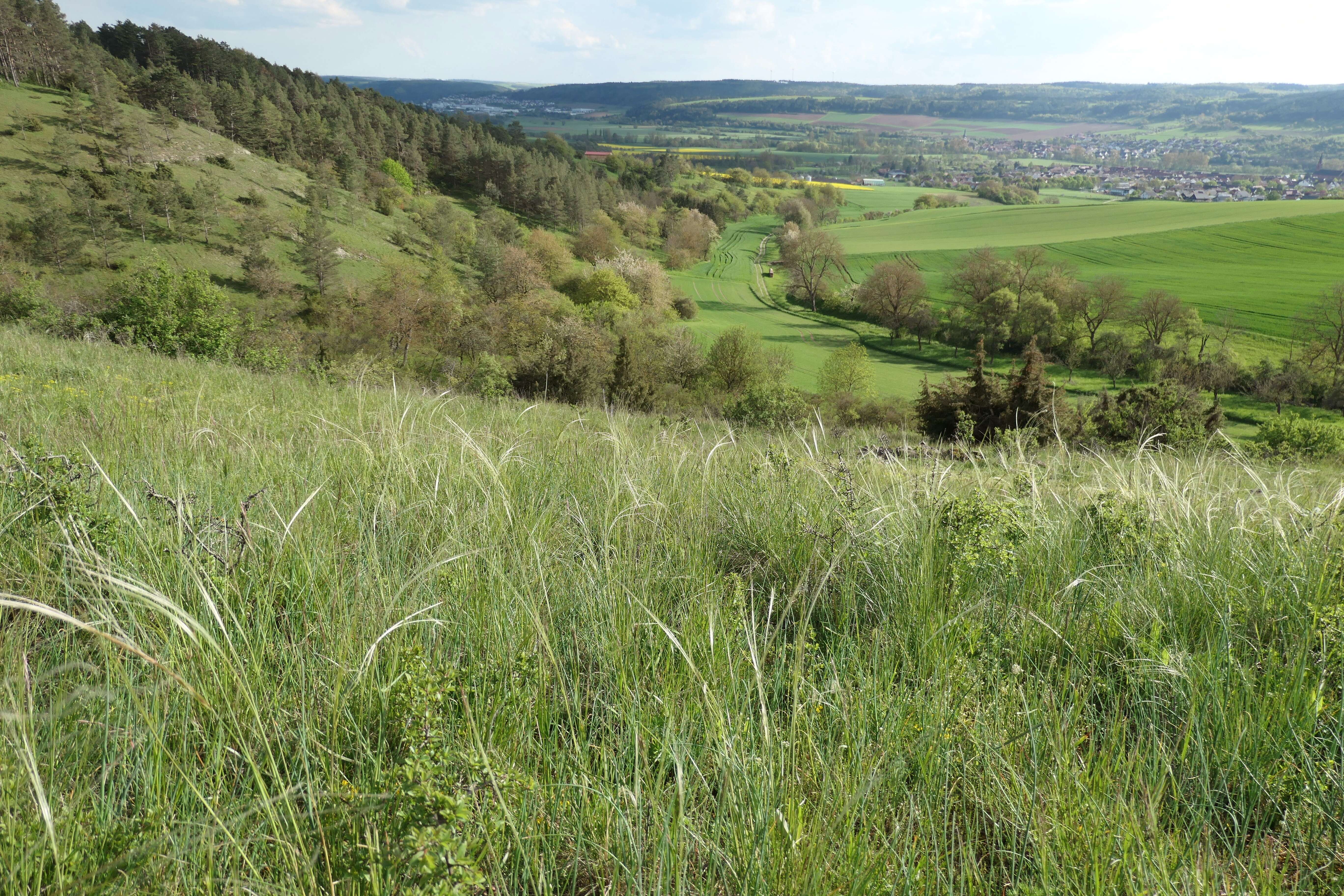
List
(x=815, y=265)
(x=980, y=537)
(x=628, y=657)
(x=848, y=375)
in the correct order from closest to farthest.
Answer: (x=628, y=657) → (x=980, y=537) → (x=848, y=375) → (x=815, y=265)

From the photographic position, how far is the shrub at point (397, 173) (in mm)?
110938

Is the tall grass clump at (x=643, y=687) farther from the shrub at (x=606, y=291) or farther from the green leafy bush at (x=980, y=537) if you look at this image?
the shrub at (x=606, y=291)

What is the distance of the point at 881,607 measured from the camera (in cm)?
261

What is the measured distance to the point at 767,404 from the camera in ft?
134

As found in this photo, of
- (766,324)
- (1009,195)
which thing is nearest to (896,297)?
(766,324)

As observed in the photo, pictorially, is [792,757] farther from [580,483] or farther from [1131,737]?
[580,483]

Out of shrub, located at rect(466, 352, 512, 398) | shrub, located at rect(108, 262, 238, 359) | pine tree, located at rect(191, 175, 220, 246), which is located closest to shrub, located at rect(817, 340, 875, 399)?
shrub, located at rect(466, 352, 512, 398)

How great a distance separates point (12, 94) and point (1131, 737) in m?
113

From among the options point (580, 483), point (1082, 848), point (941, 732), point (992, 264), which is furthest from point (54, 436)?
point (992, 264)

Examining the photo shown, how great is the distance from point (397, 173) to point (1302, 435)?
384 ft

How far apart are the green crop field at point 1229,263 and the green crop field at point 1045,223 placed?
3.10 metres

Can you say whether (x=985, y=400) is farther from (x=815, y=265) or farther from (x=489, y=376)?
(x=815, y=265)

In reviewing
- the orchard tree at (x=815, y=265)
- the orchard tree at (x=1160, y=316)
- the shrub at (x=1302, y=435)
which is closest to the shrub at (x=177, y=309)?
the shrub at (x=1302, y=435)

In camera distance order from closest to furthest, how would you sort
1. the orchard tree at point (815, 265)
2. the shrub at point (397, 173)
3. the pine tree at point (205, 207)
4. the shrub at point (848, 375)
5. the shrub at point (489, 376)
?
the shrub at point (489, 376), the shrub at point (848, 375), the pine tree at point (205, 207), the orchard tree at point (815, 265), the shrub at point (397, 173)
